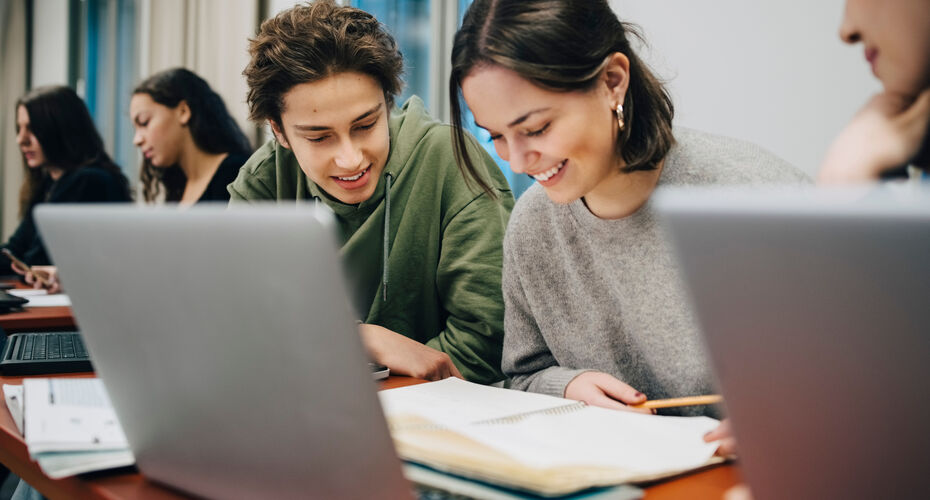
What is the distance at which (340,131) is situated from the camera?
129 cm

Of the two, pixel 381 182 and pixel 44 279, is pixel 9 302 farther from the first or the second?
pixel 381 182

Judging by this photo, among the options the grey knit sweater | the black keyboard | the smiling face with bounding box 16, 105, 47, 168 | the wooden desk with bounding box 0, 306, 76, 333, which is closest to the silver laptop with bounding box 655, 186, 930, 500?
the grey knit sweater

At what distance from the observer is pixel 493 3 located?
0.98m

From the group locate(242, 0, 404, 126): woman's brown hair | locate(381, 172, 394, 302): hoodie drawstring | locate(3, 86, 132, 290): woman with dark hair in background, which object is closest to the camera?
locate(242, 0, 404, 126): woman's brown hair

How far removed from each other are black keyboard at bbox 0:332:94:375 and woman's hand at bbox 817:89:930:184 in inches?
37.2

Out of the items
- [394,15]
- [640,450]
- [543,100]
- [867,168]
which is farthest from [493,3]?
[394,15]

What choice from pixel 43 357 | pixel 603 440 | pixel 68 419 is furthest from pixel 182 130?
pixel 603 440

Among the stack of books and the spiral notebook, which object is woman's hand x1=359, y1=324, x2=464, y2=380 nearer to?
the spiral notebook

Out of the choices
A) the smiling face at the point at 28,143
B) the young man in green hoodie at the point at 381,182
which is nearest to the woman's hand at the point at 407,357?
the young man in green hoodie at the point at 381,182

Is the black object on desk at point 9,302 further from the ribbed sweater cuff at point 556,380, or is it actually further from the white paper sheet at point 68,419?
the ribbed sweater cuff at point 556,380

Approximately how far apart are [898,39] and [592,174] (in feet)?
1.34

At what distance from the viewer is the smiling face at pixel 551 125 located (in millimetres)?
947

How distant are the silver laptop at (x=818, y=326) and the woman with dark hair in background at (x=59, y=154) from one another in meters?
3.02

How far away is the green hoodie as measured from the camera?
1.35 m
